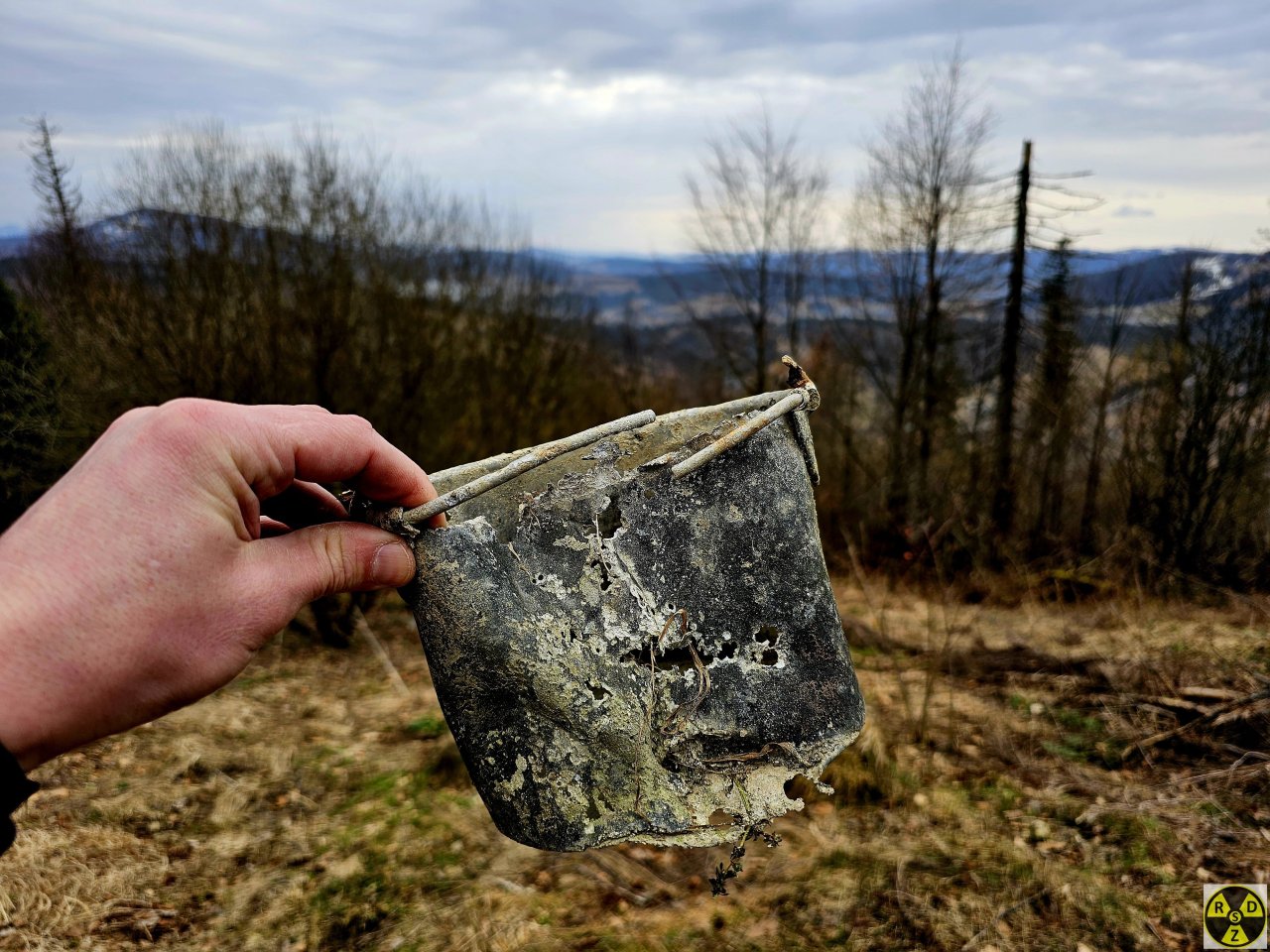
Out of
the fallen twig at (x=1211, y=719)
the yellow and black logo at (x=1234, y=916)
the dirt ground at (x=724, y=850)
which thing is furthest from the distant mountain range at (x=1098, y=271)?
the yellow and black logo at (x=1234, y=916)

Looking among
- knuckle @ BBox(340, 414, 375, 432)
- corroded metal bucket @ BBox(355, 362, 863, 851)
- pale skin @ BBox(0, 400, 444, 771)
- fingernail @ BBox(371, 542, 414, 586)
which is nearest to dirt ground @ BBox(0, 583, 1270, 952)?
corroded metal bucket @ BBox(355, 362, 863, 851)

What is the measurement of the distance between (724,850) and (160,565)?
383 centimetres

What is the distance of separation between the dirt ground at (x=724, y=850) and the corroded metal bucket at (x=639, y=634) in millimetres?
2178

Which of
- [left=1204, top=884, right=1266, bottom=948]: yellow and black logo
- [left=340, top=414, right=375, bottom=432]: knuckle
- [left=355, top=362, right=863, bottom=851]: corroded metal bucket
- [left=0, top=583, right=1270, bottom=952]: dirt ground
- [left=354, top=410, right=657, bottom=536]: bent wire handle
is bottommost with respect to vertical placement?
[left=0, top=583, right=1270, bottom=952]: dirt ground

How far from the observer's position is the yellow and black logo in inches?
123

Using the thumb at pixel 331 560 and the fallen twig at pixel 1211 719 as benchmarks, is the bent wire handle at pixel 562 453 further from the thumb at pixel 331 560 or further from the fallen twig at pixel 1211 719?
the fallen twig at pixel 1211 719

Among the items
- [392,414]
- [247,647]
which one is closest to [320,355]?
[392,414]

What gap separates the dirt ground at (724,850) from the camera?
330cm

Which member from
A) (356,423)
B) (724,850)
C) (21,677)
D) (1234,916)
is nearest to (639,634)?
(356,423)

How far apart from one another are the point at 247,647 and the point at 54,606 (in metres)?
0.28

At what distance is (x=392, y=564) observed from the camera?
1.37 m

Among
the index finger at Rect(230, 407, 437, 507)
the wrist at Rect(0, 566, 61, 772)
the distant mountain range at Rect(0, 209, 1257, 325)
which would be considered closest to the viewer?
the wrist at Rect(0, 566, 61, 772)

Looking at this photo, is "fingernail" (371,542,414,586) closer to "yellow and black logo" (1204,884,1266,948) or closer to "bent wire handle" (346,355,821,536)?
"bent wire handle" (346,355,821,536)

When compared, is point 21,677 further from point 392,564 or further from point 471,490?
point 471,490
